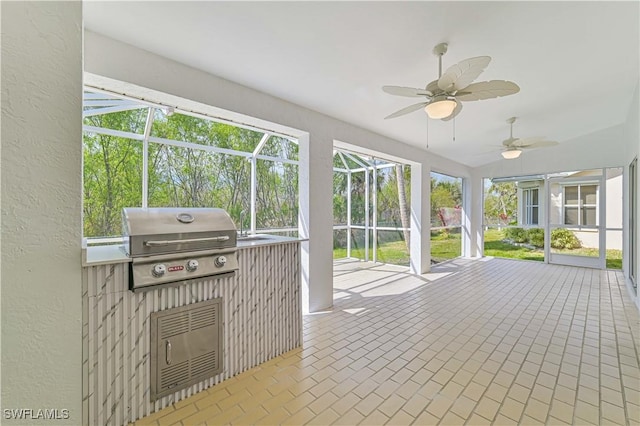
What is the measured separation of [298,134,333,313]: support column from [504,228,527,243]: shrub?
6.68m

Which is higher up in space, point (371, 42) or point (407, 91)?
point (371, 42)

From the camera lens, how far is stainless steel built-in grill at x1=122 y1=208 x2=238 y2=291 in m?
1.80

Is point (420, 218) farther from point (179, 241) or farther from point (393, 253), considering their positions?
point (179, 241)

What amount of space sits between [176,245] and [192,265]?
186mm

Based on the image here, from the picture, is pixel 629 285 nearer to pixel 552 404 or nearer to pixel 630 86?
pixel 630 86

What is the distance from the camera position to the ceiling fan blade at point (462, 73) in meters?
1.98

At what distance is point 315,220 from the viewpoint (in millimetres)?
3762

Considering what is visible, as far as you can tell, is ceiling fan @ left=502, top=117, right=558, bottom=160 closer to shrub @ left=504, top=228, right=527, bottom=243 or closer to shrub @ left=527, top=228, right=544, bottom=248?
shrub @ left=527, top=228, right=544, bottom=248

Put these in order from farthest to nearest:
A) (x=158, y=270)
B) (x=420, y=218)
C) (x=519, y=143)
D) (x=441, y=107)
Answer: (x=420, y=218) → (x=519, y=143) → (x=441, y=107) → (x=158, y=270)

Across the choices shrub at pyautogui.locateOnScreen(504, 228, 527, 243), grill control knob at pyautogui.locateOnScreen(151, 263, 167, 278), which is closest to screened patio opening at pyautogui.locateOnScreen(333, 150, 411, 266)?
shrub at pyautogui.locateOnScreen(504, 228, 527, 243)

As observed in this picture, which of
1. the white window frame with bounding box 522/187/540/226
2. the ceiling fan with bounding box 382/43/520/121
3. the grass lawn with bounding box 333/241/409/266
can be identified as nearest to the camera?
the ceiling fan with bounding box 382/43/520/121

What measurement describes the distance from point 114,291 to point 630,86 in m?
6.63

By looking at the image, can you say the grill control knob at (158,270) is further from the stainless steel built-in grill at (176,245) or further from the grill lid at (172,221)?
the grill lid at (172,221)

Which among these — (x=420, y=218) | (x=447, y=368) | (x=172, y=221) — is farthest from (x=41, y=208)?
(x=420, y=218)
